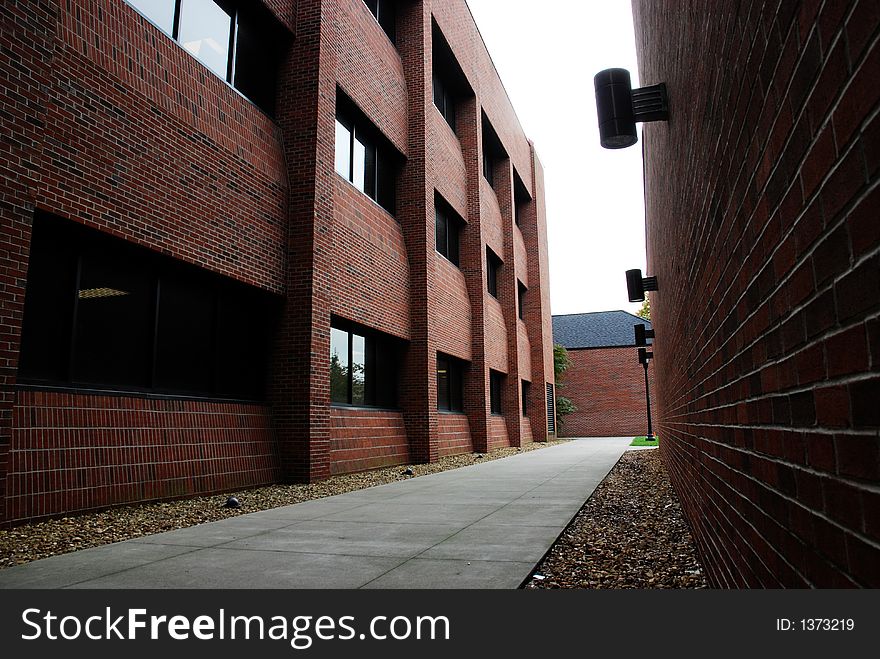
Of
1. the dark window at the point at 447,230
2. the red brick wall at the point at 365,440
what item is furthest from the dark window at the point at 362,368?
the dark window at the point at 447,230

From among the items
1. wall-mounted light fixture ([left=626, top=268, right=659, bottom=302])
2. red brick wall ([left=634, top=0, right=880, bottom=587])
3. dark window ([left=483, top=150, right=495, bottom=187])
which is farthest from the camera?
dark window ([left=483, top=150, right=495, bottom=187])

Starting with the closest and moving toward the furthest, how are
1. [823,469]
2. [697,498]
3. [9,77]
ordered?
[823,469]
[697,498]
[9,77]

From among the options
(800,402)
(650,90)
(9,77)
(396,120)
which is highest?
(396,120)

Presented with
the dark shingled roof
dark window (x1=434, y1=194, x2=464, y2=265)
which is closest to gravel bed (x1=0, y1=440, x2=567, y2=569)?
dark window (x1=434, y1=194, x2=464, y2=265)

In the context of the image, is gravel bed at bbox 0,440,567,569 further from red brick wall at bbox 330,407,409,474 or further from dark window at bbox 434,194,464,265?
dark window at bbox 434,194,464,265

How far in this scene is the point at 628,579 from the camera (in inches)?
165

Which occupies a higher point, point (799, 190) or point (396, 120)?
point (396, 120)

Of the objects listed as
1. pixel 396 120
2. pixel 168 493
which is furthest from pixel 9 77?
pixel 396 120

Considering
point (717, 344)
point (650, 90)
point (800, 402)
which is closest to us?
point (800, 402)

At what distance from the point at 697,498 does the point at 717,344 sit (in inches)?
83.3

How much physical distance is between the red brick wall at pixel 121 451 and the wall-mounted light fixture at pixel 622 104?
6005 millimetres

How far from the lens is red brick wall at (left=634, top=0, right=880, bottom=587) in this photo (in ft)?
3.68

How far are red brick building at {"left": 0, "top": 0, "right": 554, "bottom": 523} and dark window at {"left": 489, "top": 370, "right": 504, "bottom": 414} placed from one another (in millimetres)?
5643
